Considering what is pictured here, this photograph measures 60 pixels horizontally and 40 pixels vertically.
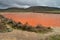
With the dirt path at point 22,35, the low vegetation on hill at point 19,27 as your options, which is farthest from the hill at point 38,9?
the dirt path at point 22,35

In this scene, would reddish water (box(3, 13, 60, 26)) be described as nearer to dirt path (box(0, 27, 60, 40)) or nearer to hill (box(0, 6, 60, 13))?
hill (box(0, 6, 60, 13))

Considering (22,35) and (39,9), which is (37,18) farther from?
(22,35)

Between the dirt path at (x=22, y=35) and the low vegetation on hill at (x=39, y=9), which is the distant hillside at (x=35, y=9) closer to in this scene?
the low vegetation on hill at (x=39, y=9)

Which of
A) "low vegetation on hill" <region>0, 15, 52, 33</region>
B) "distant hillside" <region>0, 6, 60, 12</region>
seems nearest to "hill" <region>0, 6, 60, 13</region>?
"distant hillside" <region>0, 6, 60, 12</region>

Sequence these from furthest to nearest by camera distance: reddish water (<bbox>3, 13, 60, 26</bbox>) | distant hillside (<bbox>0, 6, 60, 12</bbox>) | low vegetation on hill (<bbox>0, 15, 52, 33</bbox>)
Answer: distant hillside (<bbox>0, 6, 60, 12</bbox>) < reddish water (<bbox>3, 13, 60, 26</bbox>) < low vegetation on hill (<bbox>0, 15, 52, 33</bbox>)

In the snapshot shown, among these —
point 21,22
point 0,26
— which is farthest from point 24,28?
point 0,26

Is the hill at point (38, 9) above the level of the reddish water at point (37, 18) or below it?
above

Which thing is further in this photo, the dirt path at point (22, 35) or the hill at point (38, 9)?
the hill at point (38, 9)

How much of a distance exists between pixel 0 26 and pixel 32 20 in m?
0.53

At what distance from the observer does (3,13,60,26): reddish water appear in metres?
2.75

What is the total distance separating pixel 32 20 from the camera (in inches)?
111

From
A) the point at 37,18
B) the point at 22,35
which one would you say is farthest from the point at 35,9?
the point at 22,35

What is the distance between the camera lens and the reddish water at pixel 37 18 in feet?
9.01

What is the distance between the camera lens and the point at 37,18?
9.39 feet
